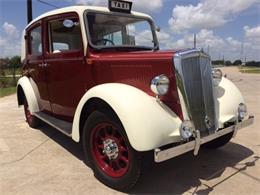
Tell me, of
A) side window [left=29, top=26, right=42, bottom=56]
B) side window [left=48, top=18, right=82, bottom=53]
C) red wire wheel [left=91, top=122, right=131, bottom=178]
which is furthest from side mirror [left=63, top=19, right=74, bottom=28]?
red wire wheel [left=91, top=122, right=131, bottom=178]

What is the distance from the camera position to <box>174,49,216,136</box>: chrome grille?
3693 mm

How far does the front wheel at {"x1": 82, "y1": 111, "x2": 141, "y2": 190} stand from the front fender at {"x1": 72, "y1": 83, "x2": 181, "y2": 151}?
0.62 ft

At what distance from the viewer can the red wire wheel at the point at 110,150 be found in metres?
3.79

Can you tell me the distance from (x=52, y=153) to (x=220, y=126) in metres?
2.60

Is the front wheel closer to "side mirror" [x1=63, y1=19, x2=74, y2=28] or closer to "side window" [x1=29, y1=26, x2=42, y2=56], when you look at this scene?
"side mirror" [x1=63, y1=19, x2=74, y2=28]

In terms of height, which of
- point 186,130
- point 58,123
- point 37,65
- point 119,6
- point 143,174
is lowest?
point 143,174

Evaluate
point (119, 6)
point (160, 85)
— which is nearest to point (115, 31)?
point (119, 6)

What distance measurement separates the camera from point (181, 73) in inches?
145

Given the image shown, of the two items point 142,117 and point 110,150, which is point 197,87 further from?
point 110,150

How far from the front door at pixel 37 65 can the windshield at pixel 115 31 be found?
51.1 inches

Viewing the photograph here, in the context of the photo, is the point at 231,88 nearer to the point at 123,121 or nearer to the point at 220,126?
the point at 220,126

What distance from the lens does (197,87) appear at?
12.7 ft

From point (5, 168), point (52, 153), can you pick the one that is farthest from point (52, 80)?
point (5, 168)

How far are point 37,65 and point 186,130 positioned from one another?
3.38m
